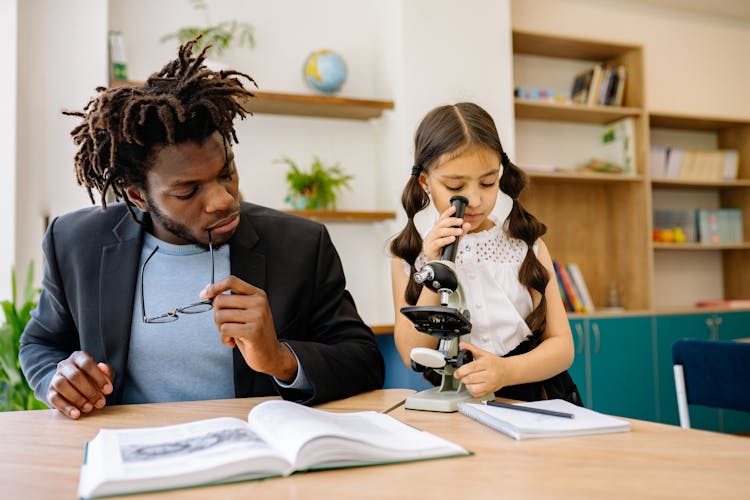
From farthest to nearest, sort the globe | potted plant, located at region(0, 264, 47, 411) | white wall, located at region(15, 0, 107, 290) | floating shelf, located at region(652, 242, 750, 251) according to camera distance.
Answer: floating shelf, located at region(652, 242, 750, 251)
the globe
white wall, located at region(15, 0, 107, 290)
potted plant, located at region(0, 264, 47, 411)

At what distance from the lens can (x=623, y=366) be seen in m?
3.75

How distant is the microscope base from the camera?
1146 mm

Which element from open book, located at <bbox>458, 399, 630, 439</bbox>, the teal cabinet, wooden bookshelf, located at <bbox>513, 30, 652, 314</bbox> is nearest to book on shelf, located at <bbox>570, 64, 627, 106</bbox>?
wooden bookshelf, located at <bbox>513, 30, 652, 314</bbox>

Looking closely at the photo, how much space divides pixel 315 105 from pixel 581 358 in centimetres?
203

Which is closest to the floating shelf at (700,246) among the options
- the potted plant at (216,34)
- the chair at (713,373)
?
the chair at (713,373)

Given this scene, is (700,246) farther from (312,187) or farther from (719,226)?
(312,187)

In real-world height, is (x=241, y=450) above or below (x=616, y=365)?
above

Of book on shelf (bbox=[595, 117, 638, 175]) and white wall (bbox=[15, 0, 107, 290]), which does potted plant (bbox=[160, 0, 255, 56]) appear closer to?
white wall (bbox=[15, 0, 107, 290])

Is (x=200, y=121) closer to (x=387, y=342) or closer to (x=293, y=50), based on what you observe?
(x=387, y=342)

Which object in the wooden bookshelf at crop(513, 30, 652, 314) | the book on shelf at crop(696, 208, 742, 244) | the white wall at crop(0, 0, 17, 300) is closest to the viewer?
the white wall at crop(0, 0, 17, 300)

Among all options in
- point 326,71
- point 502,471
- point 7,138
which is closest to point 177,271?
point 502,471

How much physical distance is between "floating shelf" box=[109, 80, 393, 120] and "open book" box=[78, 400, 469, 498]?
2570mm

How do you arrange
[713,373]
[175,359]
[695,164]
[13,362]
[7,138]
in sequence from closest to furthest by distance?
[175,359], [713,373], [13,362], [7,138], [695,164]

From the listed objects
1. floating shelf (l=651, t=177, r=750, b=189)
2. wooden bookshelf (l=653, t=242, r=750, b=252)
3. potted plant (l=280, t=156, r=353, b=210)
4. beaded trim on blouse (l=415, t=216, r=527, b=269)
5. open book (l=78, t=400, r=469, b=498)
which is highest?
floating shelf (l=651, t=177, r=750, b=189)
